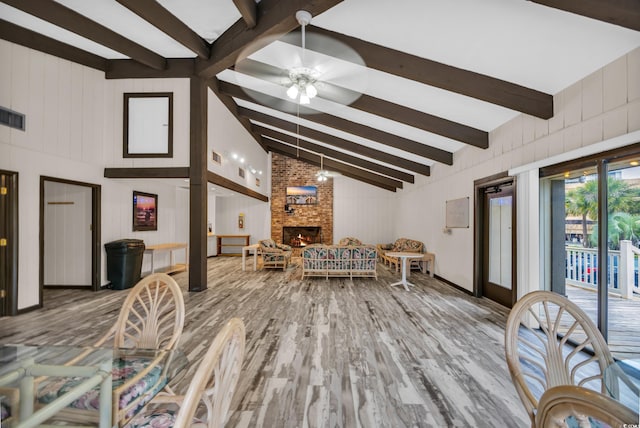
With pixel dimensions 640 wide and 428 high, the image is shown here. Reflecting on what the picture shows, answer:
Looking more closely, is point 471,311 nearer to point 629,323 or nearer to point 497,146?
point 629,323

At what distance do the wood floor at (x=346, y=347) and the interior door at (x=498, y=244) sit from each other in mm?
280

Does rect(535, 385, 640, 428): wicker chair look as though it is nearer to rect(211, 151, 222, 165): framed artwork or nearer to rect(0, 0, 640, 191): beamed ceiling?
rect(0, 0, 640, 191): beamed ceiling

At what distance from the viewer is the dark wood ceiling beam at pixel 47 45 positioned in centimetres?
379

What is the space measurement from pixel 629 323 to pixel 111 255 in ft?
25.4

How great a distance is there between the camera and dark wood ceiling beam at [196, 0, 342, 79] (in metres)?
2.87

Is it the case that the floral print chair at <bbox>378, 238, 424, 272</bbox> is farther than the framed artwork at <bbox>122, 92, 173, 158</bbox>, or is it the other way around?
the floral print chair at <bbox>378, 238, 424, 272</bbox>

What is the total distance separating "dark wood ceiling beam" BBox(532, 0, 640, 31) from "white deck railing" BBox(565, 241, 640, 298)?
3.03m

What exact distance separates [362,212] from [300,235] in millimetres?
2577

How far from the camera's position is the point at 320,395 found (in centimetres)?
207

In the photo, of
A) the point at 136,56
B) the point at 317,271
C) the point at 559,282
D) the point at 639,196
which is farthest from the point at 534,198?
the point at 136,56

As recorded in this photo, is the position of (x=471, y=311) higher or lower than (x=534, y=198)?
lower

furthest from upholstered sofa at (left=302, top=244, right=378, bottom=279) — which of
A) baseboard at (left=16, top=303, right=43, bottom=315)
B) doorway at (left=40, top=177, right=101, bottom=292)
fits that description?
baseboard at (left=16, top=303, right=43, bottom=315)

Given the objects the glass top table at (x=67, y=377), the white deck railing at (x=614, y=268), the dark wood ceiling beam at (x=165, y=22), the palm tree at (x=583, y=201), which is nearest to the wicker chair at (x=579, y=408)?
the glass top table at (x=67, y=377)

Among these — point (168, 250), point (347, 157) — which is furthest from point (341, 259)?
point (168, 250)
